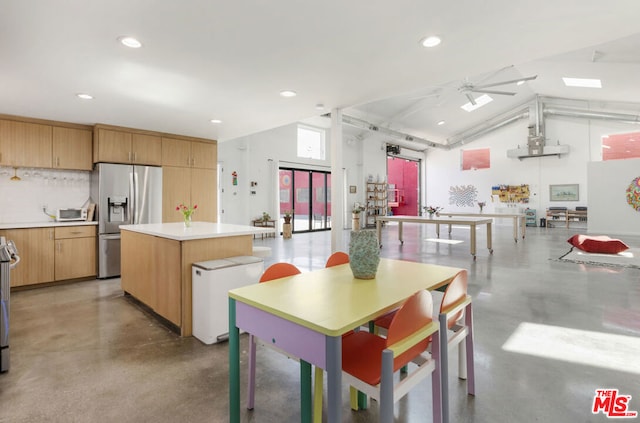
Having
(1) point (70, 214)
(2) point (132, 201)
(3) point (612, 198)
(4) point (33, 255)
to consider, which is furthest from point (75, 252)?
(3) point (612, 198)

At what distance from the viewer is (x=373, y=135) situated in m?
12.9

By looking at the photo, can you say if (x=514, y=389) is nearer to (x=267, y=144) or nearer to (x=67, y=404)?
(x=67, y=404)

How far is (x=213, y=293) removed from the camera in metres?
2.58

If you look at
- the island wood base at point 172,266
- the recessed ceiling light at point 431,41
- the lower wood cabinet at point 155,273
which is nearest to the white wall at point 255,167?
the lower wood cabinet at point 155,273

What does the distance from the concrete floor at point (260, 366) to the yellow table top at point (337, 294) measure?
28.2 inches

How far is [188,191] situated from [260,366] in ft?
14.6

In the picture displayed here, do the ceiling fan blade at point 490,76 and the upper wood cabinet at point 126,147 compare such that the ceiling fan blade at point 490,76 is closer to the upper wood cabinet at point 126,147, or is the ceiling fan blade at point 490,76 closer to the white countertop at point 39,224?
the upper wood cabinet at point 126,147

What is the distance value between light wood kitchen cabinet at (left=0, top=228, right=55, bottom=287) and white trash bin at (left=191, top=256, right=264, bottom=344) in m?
3.18

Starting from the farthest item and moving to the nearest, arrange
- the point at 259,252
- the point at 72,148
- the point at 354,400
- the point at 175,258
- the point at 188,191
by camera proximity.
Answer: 1. the point at 188,191
2. the point at 72,148
3. the point at 259,252
4. the point at 175,258
5. the point at 354,400

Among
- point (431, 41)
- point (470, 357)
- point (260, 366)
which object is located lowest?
point (260, 366)

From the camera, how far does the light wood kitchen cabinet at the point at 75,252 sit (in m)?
4.55

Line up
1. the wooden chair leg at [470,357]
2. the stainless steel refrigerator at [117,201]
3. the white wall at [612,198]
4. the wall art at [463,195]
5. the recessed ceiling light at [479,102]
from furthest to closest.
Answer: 1. the wall art at [463,195]
2. the recessed ceiling light at [479,102]
3. the white wall at [612,198]
4. the stainless steel refrigerator at [117,201]
5. the wooden chair leg at [470,357]

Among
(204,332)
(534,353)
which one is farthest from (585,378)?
(204,332)

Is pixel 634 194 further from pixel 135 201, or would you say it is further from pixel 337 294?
pixel 135 201
